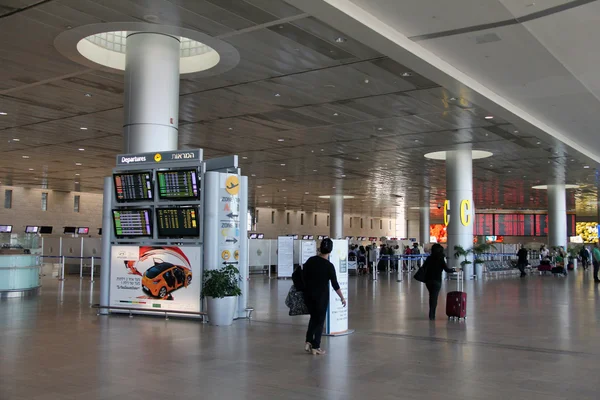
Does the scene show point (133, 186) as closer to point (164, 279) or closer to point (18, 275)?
point (164, 279)

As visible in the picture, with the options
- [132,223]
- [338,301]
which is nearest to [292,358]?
[338,301]

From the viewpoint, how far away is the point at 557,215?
39.4m

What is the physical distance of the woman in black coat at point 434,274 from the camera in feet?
39.4

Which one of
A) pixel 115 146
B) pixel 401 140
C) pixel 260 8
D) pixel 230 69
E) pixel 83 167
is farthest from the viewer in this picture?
pixel 83 167

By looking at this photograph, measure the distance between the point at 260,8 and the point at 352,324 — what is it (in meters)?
5.91

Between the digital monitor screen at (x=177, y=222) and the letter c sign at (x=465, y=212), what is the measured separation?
692 inches

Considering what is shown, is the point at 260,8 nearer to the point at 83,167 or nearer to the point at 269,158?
the point at 269,158

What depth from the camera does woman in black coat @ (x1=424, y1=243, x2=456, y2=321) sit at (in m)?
12.0

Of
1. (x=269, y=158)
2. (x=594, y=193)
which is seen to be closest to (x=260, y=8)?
(x=269, y=158)

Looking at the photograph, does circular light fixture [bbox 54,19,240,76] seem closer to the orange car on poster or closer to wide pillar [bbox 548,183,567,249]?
the orange car on poster

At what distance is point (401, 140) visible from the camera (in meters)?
24.2

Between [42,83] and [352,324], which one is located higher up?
[42,83]

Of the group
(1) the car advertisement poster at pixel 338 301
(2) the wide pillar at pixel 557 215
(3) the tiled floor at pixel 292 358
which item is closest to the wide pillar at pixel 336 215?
(2) the wide pillar at pixel 557 215

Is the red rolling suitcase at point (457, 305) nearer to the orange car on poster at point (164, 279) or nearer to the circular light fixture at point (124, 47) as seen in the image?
the orange car on poster at point (164, 279)
